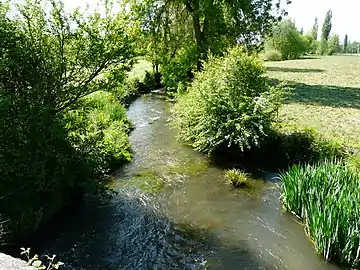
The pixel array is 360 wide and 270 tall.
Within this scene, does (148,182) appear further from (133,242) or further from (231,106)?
(231,106)

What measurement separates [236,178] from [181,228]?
9.47 feet

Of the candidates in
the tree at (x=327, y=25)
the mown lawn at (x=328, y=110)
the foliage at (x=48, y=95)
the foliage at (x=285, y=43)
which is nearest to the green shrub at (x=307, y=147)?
the mown lawn at (x=328, y=110)

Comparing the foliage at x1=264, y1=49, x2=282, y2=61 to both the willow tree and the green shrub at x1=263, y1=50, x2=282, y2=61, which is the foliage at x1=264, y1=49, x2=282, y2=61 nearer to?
the green shrub at x1=263, y1=50, x2=282, y2=61

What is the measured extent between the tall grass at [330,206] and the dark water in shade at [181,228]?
39 centimetres

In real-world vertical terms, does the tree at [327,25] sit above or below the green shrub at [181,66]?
above

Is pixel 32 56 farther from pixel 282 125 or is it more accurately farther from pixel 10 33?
pixel 282 125

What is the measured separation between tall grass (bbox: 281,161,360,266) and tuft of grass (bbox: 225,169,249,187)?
2131 millimetres

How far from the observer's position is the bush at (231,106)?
11445 millimetres

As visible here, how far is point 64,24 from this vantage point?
26.7ft

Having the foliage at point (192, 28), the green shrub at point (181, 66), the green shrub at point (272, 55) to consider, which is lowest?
the green shrub at point (272, 55)

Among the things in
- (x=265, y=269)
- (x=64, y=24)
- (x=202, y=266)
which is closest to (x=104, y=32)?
(x=64, y=24)

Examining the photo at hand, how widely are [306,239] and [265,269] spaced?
1390 millimetres

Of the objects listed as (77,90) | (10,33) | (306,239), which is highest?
(10,33)

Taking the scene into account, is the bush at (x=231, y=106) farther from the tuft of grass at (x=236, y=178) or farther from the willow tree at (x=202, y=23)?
the willow tree at (x=202, y=23)
